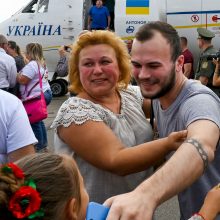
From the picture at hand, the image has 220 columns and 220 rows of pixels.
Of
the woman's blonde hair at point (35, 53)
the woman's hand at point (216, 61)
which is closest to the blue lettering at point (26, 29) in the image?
the woman's blonde hair at point (35, 53)

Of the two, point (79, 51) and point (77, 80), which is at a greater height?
point (79, 51)

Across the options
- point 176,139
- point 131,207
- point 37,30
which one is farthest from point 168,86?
point 37,30

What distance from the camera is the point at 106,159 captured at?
2098mm

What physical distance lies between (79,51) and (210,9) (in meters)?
9.39

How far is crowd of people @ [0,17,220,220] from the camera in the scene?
154cm

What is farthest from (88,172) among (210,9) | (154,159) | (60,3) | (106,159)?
(60,3)

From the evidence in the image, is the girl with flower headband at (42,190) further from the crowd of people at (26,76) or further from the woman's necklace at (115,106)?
the crowd of people at (26,76)

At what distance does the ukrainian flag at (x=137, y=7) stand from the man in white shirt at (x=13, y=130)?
32.0 feet

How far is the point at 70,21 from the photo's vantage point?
12.0 metres

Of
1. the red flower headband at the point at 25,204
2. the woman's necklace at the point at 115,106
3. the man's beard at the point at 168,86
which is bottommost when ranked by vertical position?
the red flower headband at the point at 25,204

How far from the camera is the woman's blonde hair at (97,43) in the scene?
2357 millimetres

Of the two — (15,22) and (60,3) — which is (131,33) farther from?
(15,22)

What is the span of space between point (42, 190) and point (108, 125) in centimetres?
73

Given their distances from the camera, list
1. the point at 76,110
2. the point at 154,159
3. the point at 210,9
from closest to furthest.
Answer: the point at 154,159 < the point at 76,110 < the point at 210,9
